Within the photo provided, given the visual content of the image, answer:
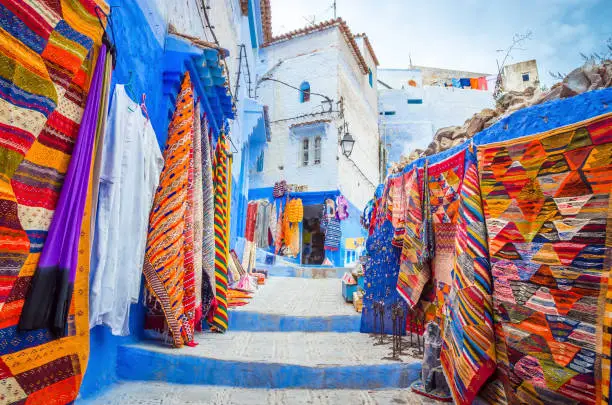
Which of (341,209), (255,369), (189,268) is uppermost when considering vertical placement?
(341,209)

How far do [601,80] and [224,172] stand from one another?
13.7 feet

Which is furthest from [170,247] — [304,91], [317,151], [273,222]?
[304,91]

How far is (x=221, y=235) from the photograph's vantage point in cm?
442

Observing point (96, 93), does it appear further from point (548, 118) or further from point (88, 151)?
point (548, 118)

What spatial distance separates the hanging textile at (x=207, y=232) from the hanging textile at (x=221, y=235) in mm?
134

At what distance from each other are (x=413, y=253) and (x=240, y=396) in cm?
215

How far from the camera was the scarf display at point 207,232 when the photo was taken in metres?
3.92

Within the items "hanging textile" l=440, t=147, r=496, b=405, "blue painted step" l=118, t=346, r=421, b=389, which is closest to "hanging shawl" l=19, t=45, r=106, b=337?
"blue painted step" l=118, t=346, r=421, b=389

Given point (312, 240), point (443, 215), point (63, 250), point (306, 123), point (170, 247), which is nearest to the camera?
point (63, 250)

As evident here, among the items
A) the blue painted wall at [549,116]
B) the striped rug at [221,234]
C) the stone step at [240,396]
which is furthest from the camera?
the striped rug at [221,234]

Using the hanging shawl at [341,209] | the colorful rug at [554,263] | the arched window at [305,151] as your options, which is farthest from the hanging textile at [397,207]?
the arched window at [305,151]

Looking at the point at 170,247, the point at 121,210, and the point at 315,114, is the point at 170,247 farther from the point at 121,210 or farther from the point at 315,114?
the point at 315,114

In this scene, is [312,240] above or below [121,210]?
below

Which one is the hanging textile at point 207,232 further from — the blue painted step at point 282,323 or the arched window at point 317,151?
the arched window at point 317,151
